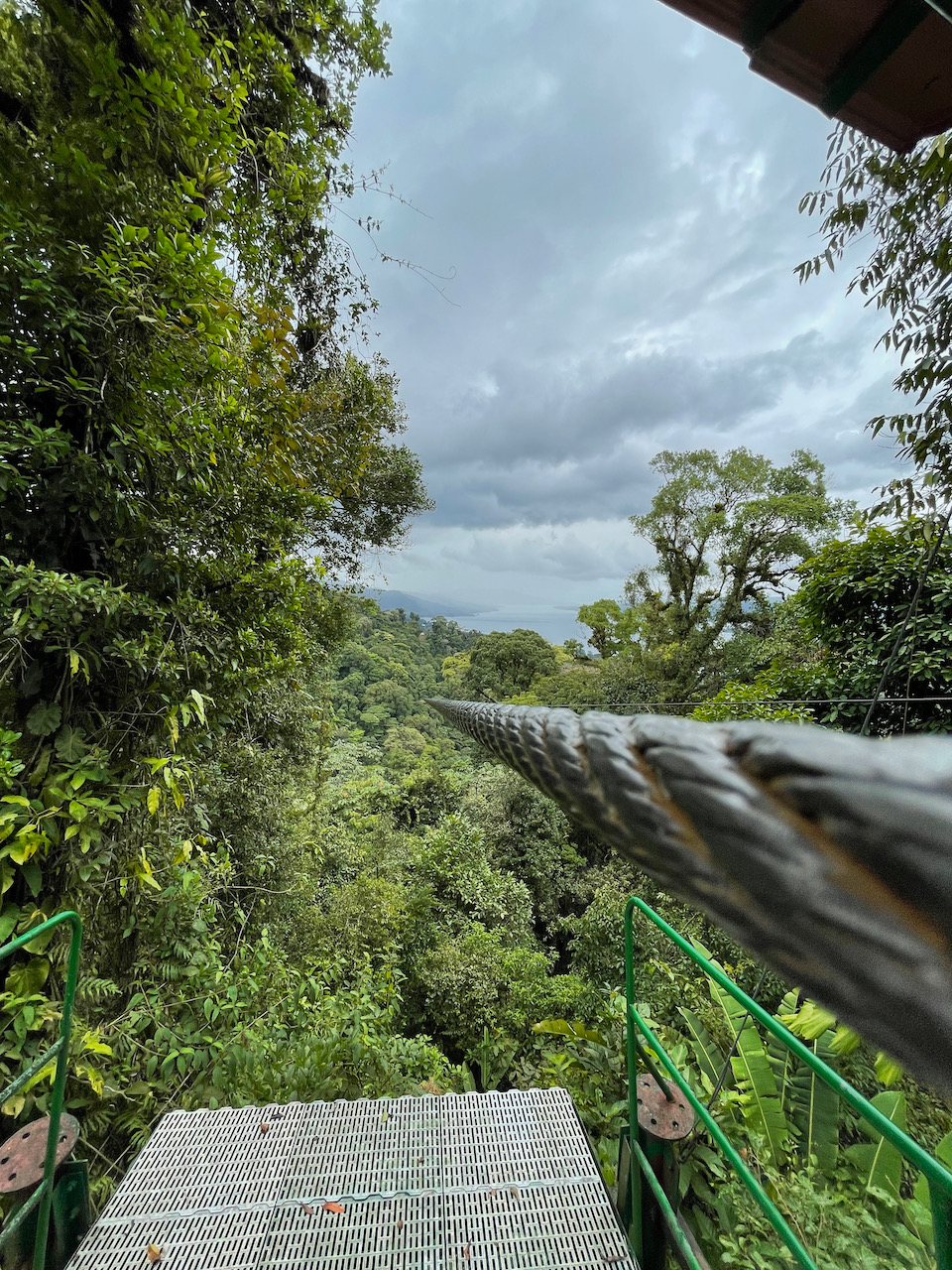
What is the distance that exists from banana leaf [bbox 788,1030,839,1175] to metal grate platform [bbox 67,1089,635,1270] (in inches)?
47.3

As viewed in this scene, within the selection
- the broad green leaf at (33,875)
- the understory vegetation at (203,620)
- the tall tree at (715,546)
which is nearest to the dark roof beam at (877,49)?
the understory vegetation at (203,620)

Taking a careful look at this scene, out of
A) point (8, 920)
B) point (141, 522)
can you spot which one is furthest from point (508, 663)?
point (8, 920)

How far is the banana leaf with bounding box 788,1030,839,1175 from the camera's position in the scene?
1.91 m

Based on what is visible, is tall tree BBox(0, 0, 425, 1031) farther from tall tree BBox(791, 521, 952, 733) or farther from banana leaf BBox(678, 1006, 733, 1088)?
tall tree BBox(791, 521, 952, 733)

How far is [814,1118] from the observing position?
6.46 ft

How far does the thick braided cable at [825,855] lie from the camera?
18 centimetres

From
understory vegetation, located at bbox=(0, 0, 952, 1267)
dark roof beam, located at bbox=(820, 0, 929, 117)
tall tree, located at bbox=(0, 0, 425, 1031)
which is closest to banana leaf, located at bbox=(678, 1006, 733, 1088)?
understory vegetation, located at bbox=(0, 0, 952, 1267)

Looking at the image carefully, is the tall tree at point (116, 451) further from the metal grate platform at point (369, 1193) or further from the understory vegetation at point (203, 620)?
the metal grate platform at point (369, 1193)

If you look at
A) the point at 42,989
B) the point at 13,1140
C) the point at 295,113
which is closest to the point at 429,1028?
the point at 42,989

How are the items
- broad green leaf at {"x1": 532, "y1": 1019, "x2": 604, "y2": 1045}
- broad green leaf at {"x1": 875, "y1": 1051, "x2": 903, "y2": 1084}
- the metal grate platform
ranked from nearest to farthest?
broad green leaf at {"x1": 875, "y1": 1051, "x2": 903, "y2": 1084}, the metal grate platform, broad green leaf at {"x1": 532, "y1": 1019, "x2": 604, "y2": 1045}

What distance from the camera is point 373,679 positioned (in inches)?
774

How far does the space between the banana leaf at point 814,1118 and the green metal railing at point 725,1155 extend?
1.30 m

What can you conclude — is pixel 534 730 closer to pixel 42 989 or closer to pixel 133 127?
pixel 42 989

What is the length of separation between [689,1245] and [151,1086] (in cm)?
190
